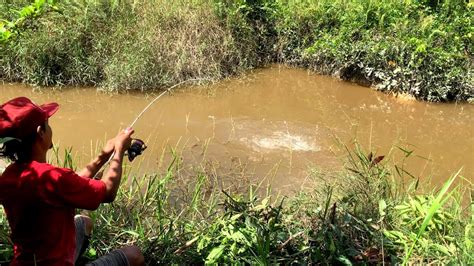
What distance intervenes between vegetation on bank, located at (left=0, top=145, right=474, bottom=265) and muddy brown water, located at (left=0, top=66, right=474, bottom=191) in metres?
1.65

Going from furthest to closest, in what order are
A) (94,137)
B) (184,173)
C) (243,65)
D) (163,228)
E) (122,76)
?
(243,65) < (122,76) < (94,137) < (184,173) < (163,228)

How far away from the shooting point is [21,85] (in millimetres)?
7309

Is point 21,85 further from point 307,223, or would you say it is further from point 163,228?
point 307,223

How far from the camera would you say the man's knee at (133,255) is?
2.63 m

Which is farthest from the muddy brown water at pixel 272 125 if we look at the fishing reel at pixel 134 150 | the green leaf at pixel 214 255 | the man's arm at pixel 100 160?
the fishing reel at pixel 134 150

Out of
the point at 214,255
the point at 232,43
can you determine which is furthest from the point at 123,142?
the point at 232,43

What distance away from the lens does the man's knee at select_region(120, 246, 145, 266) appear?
2635 millimetres

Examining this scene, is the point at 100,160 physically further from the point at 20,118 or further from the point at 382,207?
the point at 382,207

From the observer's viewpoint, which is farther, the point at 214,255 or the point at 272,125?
the point at 272,125

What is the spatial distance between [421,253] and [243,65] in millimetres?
5692

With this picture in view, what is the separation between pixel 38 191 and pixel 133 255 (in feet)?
2.62

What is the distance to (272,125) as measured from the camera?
6645 mm

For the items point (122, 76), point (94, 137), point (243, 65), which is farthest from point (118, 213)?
point (243, 65)

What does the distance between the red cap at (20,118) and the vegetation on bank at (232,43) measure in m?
5.07
